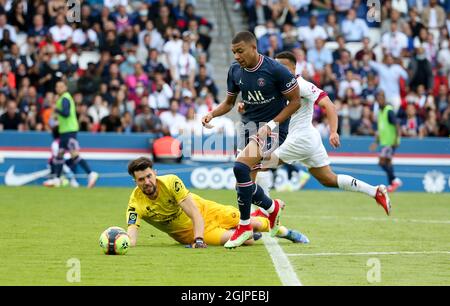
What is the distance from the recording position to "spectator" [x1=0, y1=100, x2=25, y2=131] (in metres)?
24.0

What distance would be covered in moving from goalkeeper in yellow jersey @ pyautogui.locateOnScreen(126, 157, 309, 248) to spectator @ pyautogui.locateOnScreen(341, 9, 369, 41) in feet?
54.3

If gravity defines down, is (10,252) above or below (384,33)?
below

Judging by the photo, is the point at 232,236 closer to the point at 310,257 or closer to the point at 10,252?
→ the point at 310,257

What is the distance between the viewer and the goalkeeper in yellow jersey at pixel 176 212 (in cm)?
1073

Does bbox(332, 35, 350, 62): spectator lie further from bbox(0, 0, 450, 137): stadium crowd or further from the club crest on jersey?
the club crest on jersey

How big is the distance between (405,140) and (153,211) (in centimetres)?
1461

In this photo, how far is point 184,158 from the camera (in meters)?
24.0

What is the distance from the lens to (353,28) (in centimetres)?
2762

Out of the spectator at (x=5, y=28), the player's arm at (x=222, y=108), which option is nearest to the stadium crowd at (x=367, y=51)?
the spectator at (x=5, y=28)

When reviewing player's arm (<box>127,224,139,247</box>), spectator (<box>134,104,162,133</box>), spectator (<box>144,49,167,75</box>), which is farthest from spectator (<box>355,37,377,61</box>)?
player's arm (<box>127,224,139,247</box>)

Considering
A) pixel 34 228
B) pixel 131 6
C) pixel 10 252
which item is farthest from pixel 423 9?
pixel 10 252

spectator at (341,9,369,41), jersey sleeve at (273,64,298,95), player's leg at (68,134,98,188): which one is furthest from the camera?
spectator at (341,9,369,41)

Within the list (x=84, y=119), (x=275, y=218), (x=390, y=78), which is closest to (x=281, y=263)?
(x=275, y=218)

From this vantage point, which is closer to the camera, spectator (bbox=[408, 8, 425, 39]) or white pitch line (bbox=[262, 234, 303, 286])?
white pitch line (bbox=[262, 234, 303, 286])
